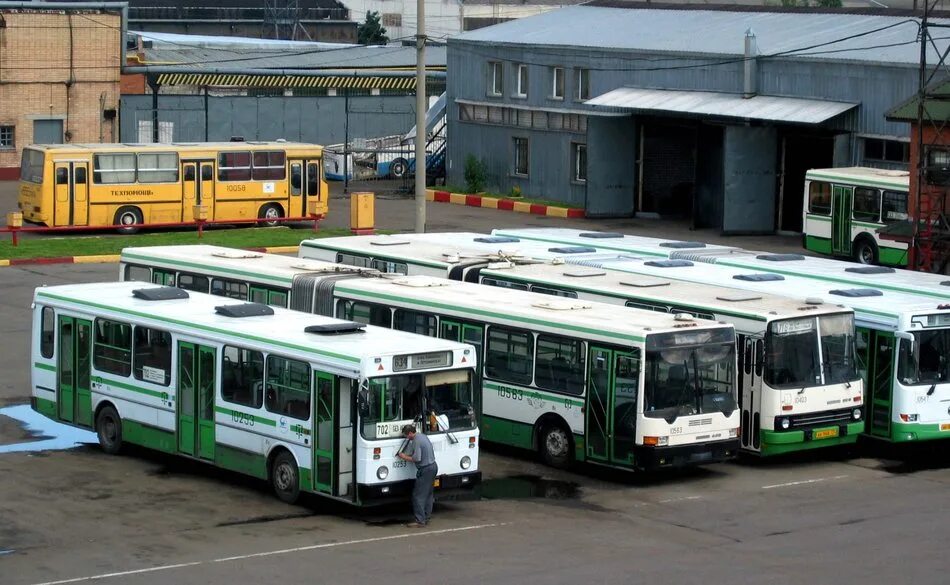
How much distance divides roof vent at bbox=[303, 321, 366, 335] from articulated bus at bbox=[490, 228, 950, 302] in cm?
820

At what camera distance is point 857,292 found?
21438 millimetres

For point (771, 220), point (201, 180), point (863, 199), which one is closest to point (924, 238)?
point (863, 199)

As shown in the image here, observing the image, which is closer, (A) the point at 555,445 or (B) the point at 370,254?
(A) the point at 555,445

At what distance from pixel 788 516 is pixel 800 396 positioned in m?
2.67

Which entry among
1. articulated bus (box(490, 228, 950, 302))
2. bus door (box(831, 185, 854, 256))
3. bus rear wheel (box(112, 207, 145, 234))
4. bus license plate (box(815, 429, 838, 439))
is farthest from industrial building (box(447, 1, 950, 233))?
bus license plate (box(815, 429, 838, 439))

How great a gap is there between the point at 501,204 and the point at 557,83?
4.21 m

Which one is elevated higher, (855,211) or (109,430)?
(855,211)

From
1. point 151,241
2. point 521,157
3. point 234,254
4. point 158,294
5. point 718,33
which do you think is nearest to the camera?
point 158,294

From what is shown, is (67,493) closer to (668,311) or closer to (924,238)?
(668,311)

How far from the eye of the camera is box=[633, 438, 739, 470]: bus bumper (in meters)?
18.5

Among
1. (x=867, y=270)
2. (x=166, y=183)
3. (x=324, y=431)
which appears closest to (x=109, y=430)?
(x=324, y=431)

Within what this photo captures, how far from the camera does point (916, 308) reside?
20.5 m

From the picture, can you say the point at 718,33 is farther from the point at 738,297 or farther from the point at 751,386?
the point at 751,386

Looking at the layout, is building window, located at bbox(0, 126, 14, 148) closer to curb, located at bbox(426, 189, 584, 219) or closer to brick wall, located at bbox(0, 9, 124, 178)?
brick wall, located at bbox(0, 9, 124, 178)
